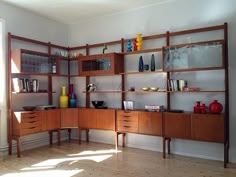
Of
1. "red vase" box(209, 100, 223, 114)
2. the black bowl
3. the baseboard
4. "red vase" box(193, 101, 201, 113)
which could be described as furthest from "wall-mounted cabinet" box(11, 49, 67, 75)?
"red vase" box(209, 100, 223, 114)

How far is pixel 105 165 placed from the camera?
3.24 m

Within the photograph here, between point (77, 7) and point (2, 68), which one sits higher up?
point (77, 7)

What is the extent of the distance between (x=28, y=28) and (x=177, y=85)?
3.04m

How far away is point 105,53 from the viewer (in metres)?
4.34

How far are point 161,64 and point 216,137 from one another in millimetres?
1516

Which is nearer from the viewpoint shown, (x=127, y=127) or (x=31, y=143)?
(x=127, y=127)

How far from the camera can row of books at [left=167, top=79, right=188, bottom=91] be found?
11.8ft

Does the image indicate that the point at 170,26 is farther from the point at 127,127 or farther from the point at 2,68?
the point at 2,68

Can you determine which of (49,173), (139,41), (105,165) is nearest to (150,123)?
(105,165)

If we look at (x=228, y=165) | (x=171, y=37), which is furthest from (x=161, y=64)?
(x=228, y=165)

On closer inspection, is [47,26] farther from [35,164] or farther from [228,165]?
[228,165]

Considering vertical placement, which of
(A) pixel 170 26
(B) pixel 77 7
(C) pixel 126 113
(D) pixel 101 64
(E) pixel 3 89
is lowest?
(C) pixel 126 113

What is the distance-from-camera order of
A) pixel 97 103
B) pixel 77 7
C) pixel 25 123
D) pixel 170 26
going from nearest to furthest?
pixel 25 123 < pixel 170 26 < pixel 77 7 < pixel 97 103

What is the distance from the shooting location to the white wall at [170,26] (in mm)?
3357
